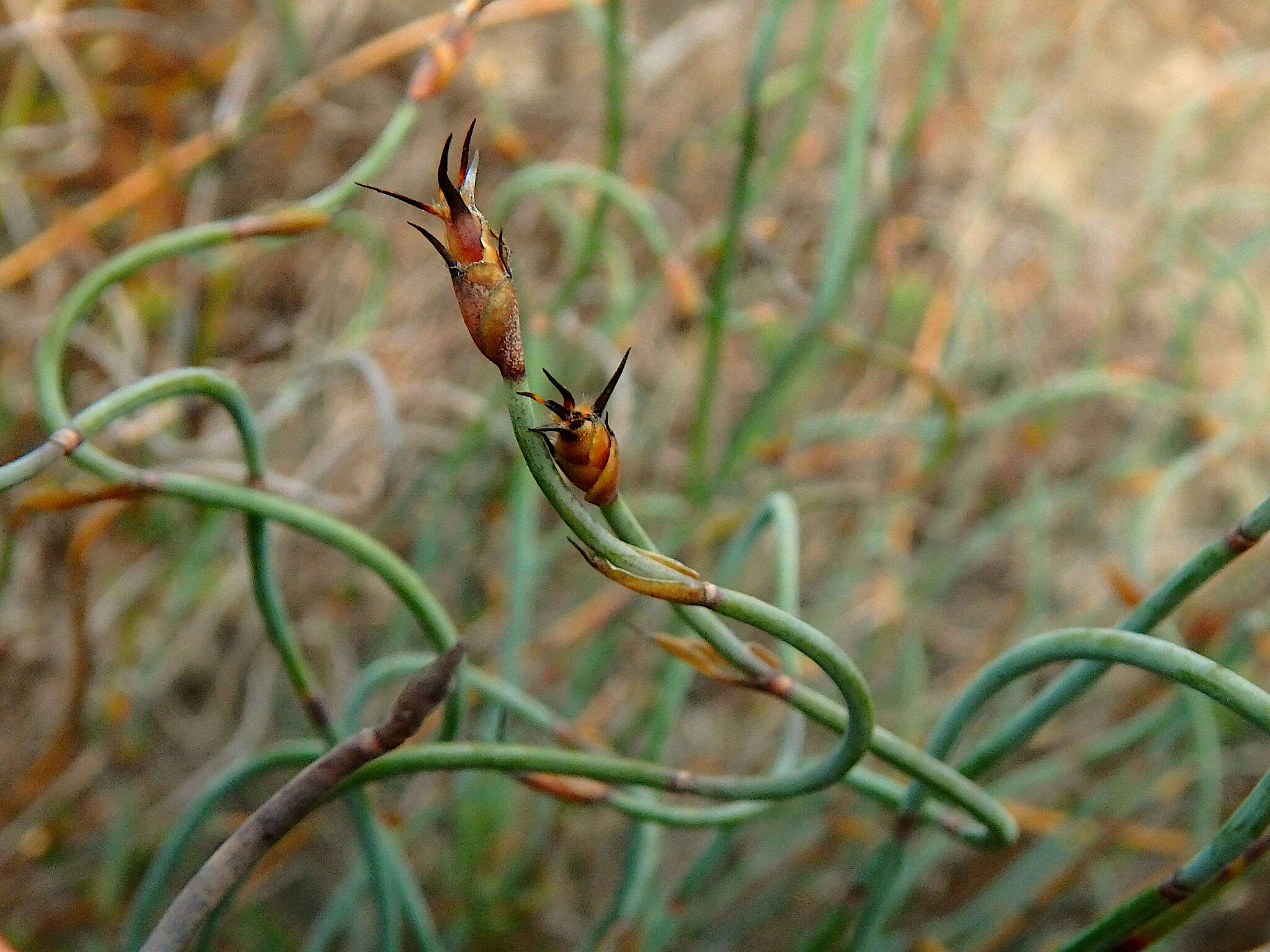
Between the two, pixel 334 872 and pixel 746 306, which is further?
pixel 746 306

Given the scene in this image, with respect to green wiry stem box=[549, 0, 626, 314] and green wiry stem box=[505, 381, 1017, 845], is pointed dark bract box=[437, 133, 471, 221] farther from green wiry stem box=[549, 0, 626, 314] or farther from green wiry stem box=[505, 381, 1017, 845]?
green wiry stem box=[549, 0, 626, 314]

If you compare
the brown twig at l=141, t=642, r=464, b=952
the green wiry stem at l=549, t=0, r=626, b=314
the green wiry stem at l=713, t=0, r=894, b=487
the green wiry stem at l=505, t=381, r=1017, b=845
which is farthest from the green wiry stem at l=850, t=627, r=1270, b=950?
the green wiry stem at l=549, t=0, r=626, b=314

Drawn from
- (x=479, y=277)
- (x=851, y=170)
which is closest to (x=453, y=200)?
(x=479, y=277)

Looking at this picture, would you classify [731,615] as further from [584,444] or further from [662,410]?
[662,410]

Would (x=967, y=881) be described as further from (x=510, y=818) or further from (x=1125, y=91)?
(x=1125, y=91)

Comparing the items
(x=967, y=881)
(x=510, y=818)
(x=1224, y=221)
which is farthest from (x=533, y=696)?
(x=1224, y=221)

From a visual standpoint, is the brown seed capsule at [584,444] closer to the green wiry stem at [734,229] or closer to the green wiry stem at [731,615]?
the green wiry stem at [731,615]
